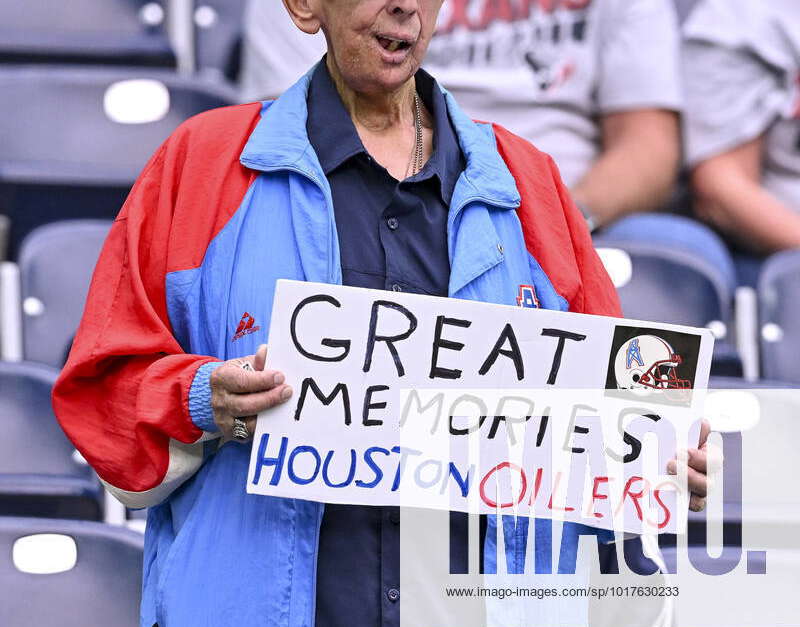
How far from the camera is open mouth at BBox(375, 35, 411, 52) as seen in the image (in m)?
1.64

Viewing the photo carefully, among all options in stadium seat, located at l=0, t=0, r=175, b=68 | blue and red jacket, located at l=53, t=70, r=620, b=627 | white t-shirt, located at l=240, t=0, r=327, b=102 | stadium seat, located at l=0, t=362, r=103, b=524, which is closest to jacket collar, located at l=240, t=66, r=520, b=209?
blue and red jacket, located at l=53, t=70, r=620, b=627

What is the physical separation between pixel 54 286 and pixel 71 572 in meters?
0.91

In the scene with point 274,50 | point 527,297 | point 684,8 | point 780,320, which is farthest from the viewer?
point 684,8

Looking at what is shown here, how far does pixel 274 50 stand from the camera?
3455 mm

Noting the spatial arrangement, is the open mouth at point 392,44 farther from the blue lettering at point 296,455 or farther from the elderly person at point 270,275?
the blue lettering at point 296,455

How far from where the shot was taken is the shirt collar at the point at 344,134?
1660 mm

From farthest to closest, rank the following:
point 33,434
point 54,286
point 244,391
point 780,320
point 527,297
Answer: point 780,320
point 54,286
point 33,434
point 527,297
point 244,391

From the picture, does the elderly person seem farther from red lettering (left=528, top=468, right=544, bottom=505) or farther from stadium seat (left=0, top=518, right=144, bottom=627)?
Answer: stadium seat (left=0, top=518, right=144, bottom=627)

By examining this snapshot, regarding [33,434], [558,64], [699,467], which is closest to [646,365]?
[699,467]

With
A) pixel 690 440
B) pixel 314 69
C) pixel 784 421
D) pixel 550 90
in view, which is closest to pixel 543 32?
pixel 550 90

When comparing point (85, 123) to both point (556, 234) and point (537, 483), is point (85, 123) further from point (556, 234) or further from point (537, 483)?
point (537, 483)

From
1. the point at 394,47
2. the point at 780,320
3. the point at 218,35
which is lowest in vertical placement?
the point at 780,320

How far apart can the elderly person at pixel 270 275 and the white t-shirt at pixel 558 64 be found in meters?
1.73

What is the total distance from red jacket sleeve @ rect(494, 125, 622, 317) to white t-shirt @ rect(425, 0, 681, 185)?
1.68 meters
